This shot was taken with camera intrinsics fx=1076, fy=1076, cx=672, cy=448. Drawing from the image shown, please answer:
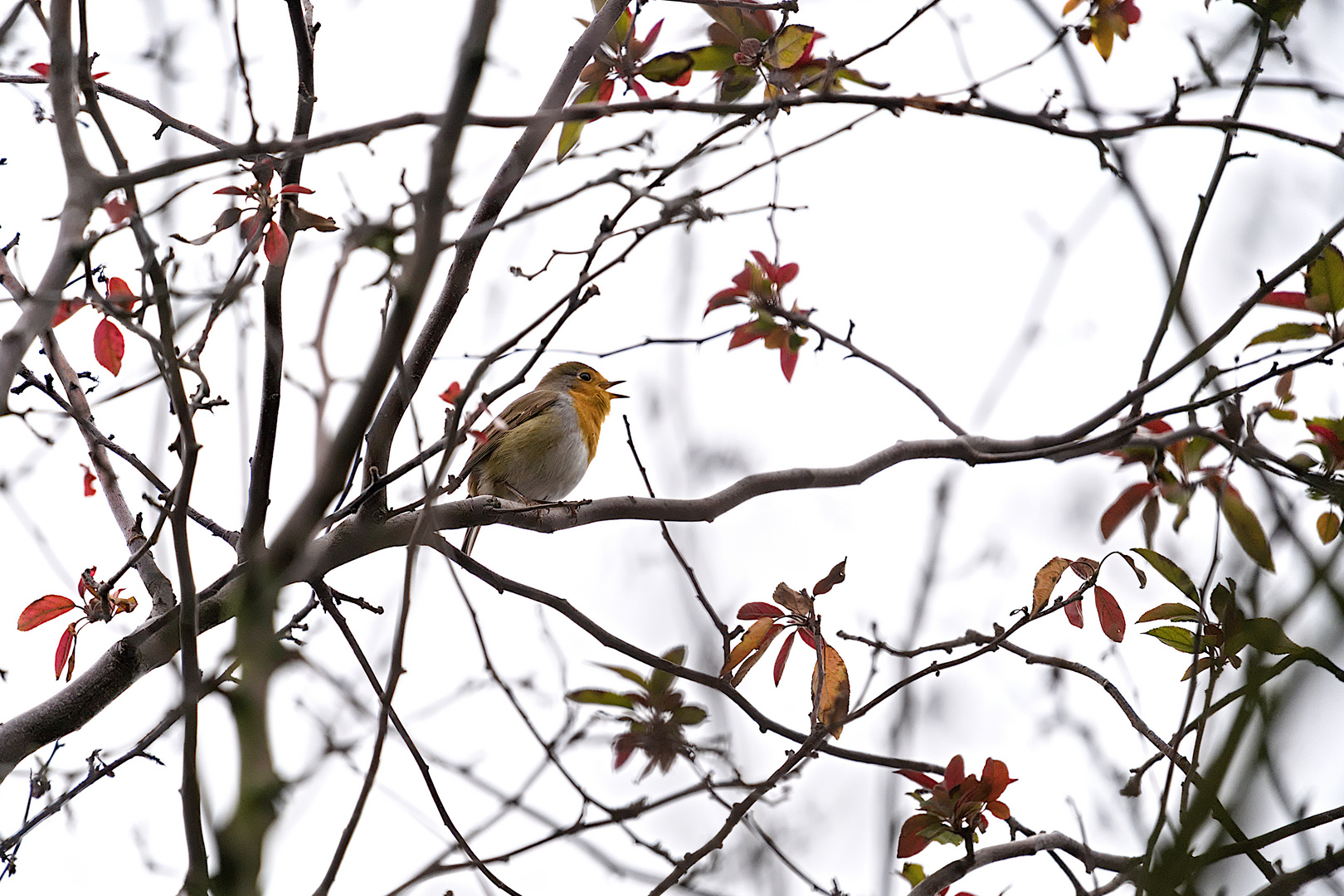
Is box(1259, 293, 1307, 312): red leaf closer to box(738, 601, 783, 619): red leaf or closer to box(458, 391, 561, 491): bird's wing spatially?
box(738, 601, 783, 619): red leaf

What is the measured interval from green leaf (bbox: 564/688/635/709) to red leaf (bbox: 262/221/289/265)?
1428 mm

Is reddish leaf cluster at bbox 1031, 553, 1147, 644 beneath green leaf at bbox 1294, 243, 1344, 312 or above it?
beneath

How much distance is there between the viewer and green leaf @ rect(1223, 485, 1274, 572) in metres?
2.31

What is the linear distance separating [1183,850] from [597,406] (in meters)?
5.04

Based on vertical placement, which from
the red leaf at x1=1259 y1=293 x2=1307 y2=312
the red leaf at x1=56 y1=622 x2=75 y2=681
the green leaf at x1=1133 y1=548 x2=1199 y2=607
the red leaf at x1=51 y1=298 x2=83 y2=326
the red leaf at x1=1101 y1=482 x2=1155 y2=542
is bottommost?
the green leaf at x1=1133 y1=548 x2=1199 y2=607

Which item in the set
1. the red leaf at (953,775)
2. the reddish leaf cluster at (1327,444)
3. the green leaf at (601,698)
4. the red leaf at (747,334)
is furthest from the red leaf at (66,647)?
the reddish leaf cluster at (1327,444)

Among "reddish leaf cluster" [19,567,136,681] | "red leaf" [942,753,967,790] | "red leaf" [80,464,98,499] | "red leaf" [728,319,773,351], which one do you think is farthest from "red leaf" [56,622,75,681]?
"red leaf" [942,753,967,790]

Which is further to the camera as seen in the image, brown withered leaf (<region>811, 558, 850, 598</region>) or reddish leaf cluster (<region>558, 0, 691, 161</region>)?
reddish leaf cluster (<region>558, 0, 691, 161</region>)

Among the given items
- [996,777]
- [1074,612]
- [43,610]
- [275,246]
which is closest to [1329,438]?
[1074,612]

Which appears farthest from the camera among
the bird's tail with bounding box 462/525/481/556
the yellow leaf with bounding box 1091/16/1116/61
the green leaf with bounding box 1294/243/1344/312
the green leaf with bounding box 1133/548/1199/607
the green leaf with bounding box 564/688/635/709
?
the bird's tail with bounding box 462/525/481/556

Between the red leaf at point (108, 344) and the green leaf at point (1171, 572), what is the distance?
2723 mm

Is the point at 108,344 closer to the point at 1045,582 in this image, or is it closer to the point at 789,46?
the point at 789,46

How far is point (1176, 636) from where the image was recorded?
8.18ft

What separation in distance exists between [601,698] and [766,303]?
1362mm
